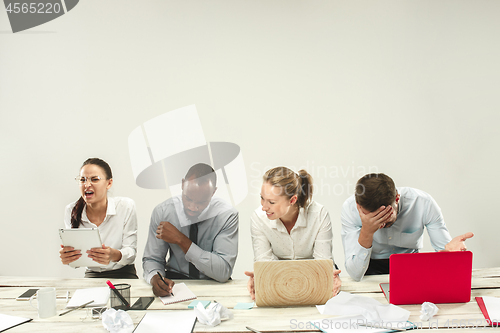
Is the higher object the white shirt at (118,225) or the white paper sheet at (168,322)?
the white shirt at (118,225)

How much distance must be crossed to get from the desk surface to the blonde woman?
219 millimetres

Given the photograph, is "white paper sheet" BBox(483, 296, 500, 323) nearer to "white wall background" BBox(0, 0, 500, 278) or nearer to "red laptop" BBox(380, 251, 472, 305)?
"red laptop" BBox(380, 251, 472, 305)

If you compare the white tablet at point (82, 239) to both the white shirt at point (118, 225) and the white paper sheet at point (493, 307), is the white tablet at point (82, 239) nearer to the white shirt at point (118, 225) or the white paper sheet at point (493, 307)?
the white shirt at point (118, 225)

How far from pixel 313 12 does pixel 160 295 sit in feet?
8.14

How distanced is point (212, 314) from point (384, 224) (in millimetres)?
1006

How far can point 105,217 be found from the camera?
2.22 m

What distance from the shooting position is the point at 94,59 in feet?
9.58

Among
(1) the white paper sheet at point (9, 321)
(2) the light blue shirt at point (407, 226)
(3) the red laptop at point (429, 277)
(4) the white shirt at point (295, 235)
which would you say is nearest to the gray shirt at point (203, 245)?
(4) the white shirt at point (295, 235)

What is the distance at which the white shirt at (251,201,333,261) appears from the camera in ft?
6.03

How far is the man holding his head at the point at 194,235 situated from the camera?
1.75 metres

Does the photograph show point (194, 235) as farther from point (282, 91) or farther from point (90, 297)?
point (282, 91)

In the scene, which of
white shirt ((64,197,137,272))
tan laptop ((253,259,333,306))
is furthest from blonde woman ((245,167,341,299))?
white shirt ((64,197,137,272))

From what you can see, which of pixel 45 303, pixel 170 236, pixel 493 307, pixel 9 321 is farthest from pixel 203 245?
pixel 493 307

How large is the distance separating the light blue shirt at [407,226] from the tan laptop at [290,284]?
559 millimetres
